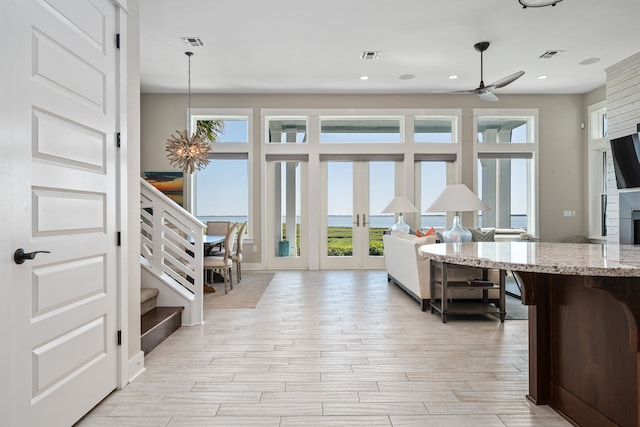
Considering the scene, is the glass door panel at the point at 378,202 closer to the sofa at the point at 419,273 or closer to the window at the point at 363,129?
the window at the point at 363,129

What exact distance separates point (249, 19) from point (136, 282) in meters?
3.53

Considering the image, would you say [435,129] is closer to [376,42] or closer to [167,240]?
[376,42]

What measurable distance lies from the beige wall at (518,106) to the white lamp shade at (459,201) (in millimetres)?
4447

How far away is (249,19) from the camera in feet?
15.7

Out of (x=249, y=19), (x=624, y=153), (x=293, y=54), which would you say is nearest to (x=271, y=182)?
(x=293, y=54)

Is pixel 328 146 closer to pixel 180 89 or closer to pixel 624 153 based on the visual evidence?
pixel 180 89

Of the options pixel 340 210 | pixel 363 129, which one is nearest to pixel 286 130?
pixel 363 129

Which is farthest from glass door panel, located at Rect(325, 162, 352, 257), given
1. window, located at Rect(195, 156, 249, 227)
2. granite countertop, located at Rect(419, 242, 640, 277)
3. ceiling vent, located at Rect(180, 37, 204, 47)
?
granite countertop, located at Rect(419, 242, 640, 277)

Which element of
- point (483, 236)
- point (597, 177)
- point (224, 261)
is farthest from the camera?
point (597, 177)

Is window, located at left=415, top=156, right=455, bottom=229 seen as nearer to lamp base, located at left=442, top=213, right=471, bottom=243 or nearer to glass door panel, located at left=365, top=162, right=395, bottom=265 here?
glass door panel, located at left=365, top=162, right=395, bottom=265

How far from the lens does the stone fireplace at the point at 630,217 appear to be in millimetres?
5898

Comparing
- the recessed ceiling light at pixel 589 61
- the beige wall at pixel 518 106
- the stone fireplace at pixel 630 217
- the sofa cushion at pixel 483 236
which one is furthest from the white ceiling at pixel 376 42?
the sofa cushion at pixel 483 236

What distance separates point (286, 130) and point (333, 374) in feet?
19.5

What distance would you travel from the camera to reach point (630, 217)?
6027 mm
